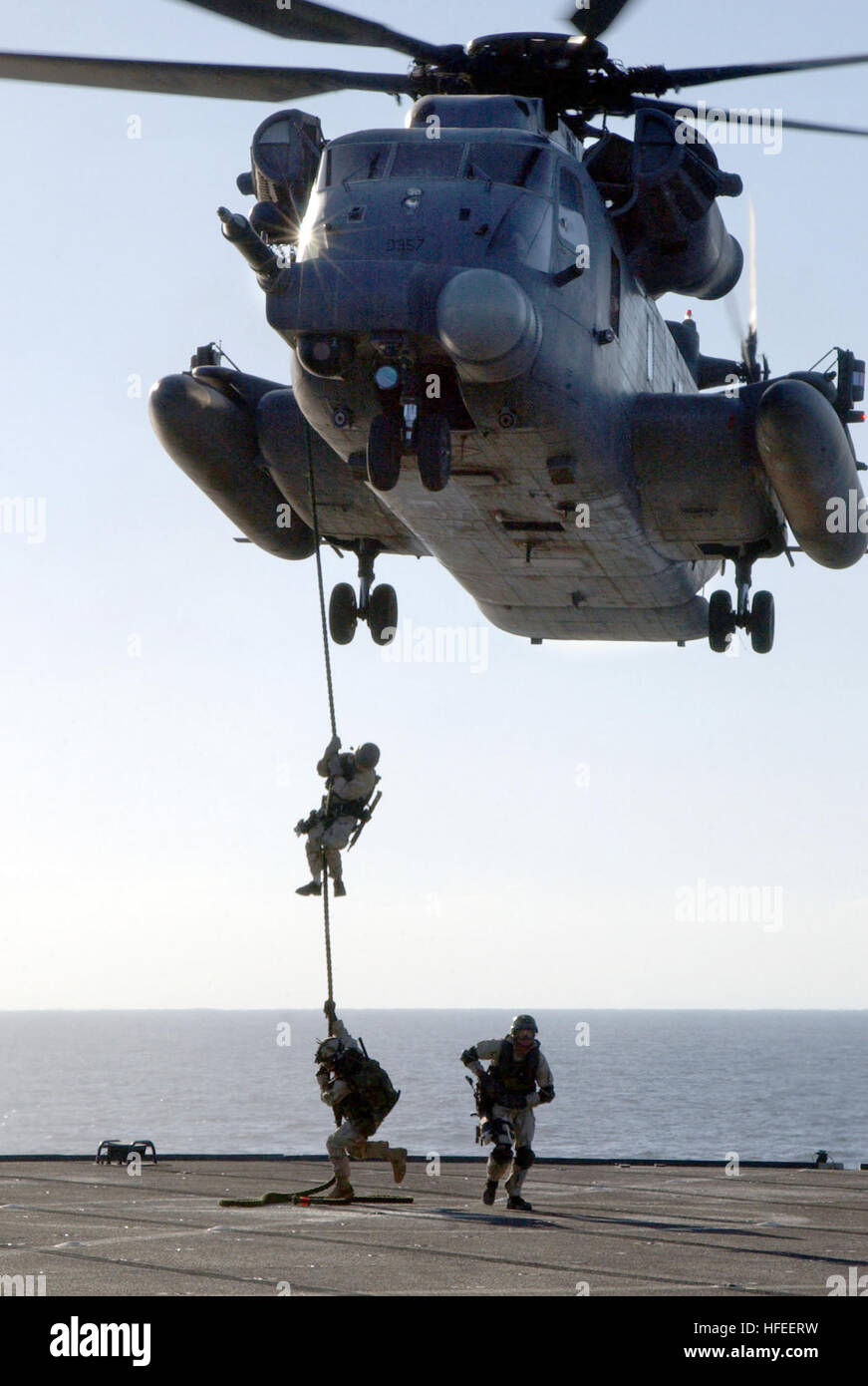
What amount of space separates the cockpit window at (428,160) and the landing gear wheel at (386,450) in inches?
83.8

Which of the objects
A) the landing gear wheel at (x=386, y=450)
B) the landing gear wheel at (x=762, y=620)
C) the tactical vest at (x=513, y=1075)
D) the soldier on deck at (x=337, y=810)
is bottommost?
the tactical vest at (x=513, y=1075)

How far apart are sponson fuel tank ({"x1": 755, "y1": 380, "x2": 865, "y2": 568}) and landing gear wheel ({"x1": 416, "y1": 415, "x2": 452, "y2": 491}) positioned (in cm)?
338

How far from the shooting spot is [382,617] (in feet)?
63.4

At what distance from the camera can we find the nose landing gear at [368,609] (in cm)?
1930

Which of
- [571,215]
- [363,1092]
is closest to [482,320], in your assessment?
[571,215]

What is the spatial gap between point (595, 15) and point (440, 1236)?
10325 mm

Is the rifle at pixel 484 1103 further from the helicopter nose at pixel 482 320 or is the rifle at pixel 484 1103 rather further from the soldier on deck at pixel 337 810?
the helicopter nose at pixel 482 320

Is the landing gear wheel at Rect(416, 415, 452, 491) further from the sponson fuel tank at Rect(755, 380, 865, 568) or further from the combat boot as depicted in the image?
the combat boot

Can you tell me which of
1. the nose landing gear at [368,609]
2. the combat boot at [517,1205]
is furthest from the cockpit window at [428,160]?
the combat boot at [517,1205]

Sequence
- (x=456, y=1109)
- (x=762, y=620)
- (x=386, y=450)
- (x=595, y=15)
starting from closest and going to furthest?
(x=386, y=450)
(x=595, y=15)
(x=762, y=620)
(x=456, y=1109)

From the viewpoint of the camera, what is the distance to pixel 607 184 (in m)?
16.1

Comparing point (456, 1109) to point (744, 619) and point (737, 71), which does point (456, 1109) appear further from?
point (737, 71)
